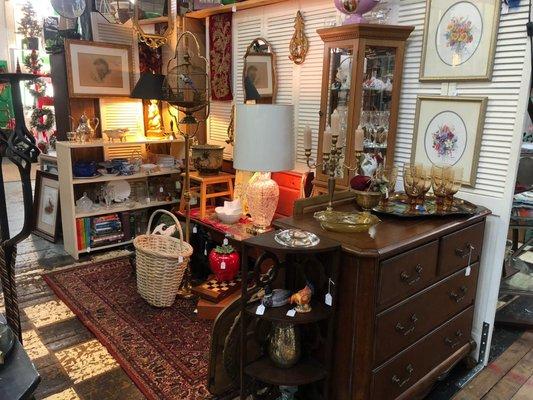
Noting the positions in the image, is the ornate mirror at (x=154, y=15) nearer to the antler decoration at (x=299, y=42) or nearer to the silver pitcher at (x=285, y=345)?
the antler decoration at (x=299, y=42)

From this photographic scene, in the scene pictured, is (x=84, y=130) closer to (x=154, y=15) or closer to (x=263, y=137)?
(x=154, y=15)

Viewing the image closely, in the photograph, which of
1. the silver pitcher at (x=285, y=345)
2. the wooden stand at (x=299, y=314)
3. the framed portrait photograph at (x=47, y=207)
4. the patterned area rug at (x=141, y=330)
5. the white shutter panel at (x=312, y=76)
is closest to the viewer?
the wooden stand at (x=299, y=314)

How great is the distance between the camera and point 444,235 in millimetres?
1896

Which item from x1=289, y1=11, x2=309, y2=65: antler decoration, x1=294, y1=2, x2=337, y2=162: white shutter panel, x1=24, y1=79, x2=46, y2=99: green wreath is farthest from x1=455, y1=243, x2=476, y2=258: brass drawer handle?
x1=24, y1=79, x2=46, y2=99: green wreath

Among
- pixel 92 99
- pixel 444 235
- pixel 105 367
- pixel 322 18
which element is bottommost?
pixel 105 367

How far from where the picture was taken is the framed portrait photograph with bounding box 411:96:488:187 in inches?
88.3

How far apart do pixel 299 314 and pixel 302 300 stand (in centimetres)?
5

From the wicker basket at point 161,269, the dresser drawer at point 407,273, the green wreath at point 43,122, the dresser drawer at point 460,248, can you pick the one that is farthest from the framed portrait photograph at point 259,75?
the green wreath at point 43,122

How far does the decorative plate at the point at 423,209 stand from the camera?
79.2 inches

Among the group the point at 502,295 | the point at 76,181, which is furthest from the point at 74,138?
the point at 502,295

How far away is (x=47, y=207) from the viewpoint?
432 centimetres

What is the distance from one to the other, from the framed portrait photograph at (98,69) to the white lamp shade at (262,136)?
227 cm

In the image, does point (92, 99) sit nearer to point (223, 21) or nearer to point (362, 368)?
point (223, 21)

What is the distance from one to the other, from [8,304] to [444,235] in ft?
5.63
